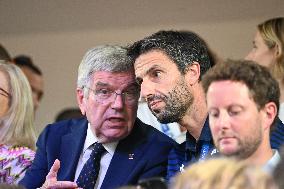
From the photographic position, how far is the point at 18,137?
13.4 ft

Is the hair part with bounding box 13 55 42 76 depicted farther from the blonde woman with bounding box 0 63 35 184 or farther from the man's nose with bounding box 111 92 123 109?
the man's nose with bounding box 111 92 123 109

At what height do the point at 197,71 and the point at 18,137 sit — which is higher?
the point at 197,71

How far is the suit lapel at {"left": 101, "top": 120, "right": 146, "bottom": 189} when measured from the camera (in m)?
3.48

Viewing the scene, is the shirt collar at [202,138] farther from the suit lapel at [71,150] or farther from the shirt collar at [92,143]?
the suit lapel at [71,150]

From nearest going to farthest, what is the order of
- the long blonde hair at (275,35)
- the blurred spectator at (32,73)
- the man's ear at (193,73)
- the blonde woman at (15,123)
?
1. the man's ear at (193,73)
2. the blonde woman at (15,123)
3. the long blonde hair at (275,35)
4. the blurred spectator at (32,73)

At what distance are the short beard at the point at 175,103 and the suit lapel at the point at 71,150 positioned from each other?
469 millimetres

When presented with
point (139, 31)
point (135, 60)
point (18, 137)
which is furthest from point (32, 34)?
point (135, 60)

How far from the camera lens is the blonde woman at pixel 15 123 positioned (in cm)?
395

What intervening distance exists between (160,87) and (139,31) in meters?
2.63

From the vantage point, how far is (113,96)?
3.60 metres

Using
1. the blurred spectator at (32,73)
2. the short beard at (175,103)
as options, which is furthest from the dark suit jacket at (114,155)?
the blurred spectator at (32,73)

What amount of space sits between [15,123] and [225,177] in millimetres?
2167

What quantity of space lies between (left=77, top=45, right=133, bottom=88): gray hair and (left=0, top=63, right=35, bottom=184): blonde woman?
0.54m

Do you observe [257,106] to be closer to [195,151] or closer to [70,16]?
[195,151]
